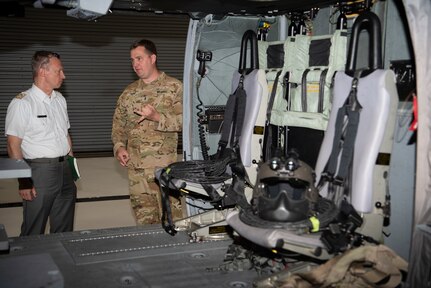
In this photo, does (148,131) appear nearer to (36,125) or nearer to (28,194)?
(36,125)

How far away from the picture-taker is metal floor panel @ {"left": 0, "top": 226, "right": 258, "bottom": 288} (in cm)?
319

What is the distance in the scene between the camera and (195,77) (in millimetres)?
4750

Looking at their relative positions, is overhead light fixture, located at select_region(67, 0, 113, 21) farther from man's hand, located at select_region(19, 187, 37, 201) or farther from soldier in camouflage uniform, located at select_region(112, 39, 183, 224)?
man's hand, located at select_region(19, 187, 37, 201)

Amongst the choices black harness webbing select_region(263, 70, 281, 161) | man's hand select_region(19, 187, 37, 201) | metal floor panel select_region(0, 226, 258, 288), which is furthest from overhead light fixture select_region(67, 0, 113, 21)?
man's hand select_region(19, 187, 37, 201)

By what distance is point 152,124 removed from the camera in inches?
190

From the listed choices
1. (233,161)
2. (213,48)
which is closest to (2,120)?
(213,48)

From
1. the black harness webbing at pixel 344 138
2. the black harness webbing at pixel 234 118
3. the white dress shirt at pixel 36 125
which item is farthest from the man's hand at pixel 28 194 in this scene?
the black harness webbing at pixel 344 138

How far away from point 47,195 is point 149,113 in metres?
1.12

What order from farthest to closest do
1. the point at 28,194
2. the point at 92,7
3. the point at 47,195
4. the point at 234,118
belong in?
1. the point at 47,195
2. the point at 28,194
3. the point at 234,118
4. the point at 92,7

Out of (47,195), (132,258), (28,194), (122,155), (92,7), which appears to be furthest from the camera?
(122,155)

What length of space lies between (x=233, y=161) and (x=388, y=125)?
138cm

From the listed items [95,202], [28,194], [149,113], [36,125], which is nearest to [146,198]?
[149,113]

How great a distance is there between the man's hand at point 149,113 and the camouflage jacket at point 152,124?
0.27ft

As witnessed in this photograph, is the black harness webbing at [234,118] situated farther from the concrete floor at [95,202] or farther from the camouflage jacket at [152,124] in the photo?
the concrete floor at [95,202]
